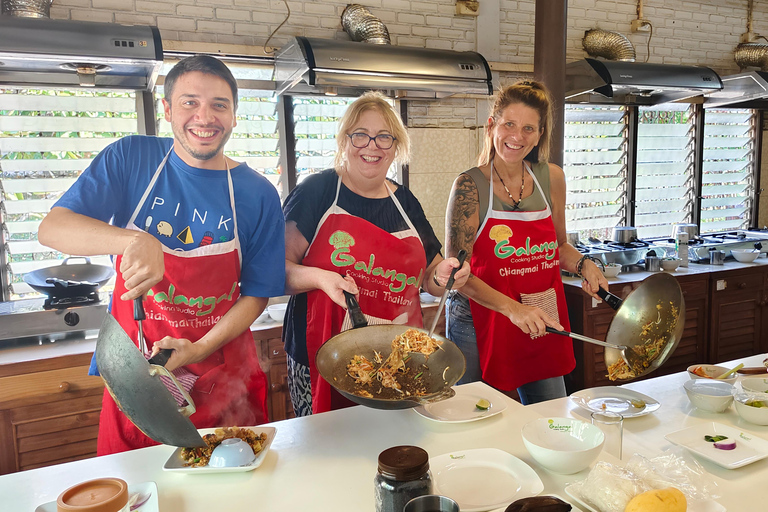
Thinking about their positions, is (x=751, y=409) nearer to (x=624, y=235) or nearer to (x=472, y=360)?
(x=472, y=360)

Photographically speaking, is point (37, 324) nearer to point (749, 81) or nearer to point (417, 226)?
point (417, 226)

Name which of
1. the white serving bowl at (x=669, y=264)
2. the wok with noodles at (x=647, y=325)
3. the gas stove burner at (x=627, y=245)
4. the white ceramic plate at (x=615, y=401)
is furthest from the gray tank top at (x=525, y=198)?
the white serving bowl at (x=669, y=264)

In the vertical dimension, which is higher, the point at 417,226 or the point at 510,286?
the point at 417,226

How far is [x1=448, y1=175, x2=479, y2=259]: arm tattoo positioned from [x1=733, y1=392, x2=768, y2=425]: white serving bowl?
1.11 meters

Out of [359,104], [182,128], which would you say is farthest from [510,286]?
[182,128]

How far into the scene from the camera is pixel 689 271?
4457mm

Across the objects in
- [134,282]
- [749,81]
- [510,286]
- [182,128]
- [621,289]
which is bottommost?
[621,289]

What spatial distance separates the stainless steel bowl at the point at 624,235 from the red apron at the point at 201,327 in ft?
12.9

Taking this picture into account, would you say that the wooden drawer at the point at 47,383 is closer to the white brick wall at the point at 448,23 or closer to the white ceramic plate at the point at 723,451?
the white brick wall at the point at 448,23

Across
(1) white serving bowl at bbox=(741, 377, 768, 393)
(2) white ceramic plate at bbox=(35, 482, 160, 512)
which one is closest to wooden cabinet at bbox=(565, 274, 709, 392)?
(1) white serving bowl at bbox=(741, 377, 768, 393)

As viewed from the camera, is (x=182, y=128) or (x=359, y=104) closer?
(x=182, y=128)

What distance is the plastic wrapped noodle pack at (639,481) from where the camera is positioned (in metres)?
1.13

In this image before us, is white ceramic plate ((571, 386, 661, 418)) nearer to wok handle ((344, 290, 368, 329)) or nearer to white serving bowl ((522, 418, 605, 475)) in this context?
white serving bowl ((522, 418, 605, 475))

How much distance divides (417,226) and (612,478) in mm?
1352
